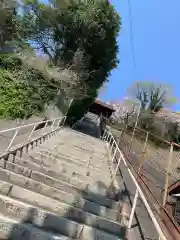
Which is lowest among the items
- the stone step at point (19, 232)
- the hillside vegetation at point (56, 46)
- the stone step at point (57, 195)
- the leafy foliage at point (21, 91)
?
the stone step at point (19, 232)

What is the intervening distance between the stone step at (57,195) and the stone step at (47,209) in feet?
1.14

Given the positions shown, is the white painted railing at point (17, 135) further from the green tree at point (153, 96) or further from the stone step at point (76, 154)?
the green tree at point (153, 96)

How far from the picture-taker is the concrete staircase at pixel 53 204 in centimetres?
354

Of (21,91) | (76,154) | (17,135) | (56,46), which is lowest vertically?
(17,135)

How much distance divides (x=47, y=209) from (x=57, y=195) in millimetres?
556

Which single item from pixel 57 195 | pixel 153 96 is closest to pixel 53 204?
pixel 57 195

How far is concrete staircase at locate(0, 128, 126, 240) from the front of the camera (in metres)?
3.54

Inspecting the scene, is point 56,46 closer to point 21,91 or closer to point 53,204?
point 21,91

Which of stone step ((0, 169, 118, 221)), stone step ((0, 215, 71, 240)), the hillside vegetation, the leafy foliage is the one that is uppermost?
the hillside vegetation

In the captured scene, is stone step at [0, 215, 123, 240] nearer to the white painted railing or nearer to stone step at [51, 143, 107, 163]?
the white painted railing

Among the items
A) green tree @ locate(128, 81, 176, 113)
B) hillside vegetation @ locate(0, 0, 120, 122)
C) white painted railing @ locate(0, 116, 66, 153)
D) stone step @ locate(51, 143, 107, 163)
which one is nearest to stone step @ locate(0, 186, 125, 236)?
white painted railing @ locate(0, 116, 66, 153)

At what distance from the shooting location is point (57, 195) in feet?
15.3

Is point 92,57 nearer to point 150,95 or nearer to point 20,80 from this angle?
point 20,80

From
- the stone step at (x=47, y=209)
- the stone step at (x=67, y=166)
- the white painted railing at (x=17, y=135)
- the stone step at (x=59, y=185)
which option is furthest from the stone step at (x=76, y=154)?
the stone step at (x=47, y=209)
